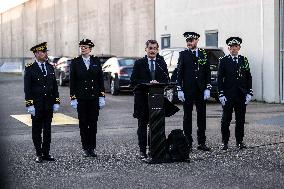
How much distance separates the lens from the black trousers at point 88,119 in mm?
9586

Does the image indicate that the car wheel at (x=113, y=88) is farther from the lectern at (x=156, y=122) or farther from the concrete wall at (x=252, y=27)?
the lectern at (x=156, y=122)

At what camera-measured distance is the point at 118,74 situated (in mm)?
23453

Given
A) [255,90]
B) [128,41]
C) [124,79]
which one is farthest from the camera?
[128,41]

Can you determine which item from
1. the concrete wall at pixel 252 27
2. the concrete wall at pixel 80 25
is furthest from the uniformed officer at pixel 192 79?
the concrete wall at pixel 80 25

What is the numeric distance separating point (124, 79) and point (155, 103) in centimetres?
1457

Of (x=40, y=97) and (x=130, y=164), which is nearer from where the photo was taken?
(x=130, y=164)

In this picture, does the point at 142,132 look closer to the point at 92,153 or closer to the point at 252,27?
the point at 92,153

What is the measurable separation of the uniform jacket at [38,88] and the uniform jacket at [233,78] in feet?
8.97

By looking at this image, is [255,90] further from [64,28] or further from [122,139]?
Result: [64,28]

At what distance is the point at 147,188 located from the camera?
714 cm

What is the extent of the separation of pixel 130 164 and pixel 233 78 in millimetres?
2367

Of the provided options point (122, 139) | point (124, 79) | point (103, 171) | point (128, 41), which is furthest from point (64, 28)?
point (103, 171)

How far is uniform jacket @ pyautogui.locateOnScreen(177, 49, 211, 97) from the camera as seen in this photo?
9.80m

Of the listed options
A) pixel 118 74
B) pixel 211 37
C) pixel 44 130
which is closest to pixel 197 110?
pixel 44 130
